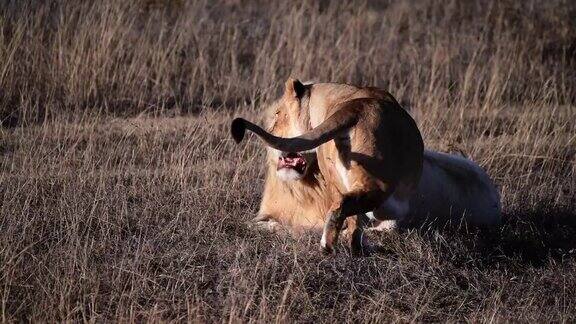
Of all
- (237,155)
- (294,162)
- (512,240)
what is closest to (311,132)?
(294,162)

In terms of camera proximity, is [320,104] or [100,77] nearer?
[320,104]

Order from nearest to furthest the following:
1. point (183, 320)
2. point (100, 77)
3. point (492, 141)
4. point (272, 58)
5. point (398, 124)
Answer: point (183, 320) → point (398, 124) → point (492, 141) → point (100, 77) → point (272, 58)

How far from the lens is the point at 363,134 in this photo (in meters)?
4.77

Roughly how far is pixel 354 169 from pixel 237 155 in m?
2.60

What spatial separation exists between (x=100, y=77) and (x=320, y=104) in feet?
12.4

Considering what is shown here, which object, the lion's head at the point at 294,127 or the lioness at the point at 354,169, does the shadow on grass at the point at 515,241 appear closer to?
the lioness at the point at 354,169

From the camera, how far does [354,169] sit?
15.5 ft

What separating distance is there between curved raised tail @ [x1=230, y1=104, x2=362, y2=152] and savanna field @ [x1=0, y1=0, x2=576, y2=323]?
61 centimetres

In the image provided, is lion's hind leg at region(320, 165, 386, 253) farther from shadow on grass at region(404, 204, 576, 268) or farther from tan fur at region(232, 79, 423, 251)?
shadow on grass at region(404, 204, 576, 268)

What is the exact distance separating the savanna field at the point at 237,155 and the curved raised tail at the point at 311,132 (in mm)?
606

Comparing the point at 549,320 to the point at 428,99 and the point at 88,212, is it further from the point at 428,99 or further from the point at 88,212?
the point at 428,99

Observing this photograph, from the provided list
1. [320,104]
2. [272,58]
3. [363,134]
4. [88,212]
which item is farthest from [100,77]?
[363,134]

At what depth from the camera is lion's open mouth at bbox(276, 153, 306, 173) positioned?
5273mm

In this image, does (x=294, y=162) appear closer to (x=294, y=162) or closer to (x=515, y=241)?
(x=294, y=162)
